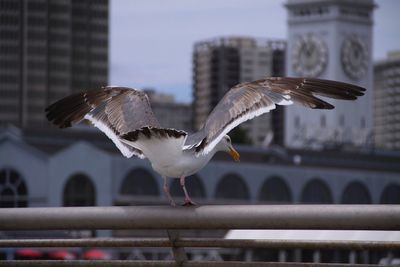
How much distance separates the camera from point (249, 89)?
454 inches

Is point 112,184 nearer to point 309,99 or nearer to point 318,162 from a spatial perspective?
point 318,162

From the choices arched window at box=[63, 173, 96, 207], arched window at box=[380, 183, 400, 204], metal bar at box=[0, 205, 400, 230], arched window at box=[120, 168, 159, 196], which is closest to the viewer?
metal bar at box=[0, 205, 400, 230]

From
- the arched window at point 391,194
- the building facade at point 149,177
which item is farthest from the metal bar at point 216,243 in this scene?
the arched window at point 391,194

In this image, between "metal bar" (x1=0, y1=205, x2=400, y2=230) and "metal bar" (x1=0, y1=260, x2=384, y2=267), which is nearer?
"metal bar" (x1=0, y1=205, x2=400, y2=230)

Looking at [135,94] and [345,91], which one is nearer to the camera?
[345,91]

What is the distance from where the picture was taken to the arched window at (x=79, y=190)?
123062 millimetres

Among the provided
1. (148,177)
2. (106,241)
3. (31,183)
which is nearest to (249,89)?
(106,241)

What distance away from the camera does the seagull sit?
424 inches

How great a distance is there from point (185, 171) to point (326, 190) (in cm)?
13885

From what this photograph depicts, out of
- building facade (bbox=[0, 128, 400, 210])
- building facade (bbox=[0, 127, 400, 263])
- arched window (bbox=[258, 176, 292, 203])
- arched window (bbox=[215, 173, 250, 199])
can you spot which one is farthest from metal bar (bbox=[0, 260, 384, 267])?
arched window (bbox=[258, 176, 292, 203])

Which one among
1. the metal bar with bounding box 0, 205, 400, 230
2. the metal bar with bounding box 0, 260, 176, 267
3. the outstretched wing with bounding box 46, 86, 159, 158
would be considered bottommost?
the metal bar with bounding box 0, 260, 176, 267

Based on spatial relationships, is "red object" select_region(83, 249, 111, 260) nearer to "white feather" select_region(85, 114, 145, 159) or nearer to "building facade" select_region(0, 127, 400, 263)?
"building facade" select_region(0, 127, 400, 263)

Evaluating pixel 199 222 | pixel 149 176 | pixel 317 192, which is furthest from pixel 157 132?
pixel 317 192

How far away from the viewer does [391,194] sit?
160 m
